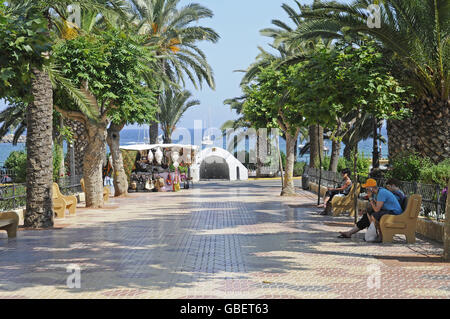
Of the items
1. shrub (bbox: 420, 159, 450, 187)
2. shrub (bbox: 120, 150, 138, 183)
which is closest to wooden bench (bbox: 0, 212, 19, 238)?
shrub (bbox: 420, 159, 450, 187)

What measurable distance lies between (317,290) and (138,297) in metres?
2.16

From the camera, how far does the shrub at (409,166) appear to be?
1485cm

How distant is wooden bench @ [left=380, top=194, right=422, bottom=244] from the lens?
11.0 metres

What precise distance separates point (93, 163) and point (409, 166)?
34.0 ft

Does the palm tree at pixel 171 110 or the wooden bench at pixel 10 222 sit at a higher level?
the palm tree at pixel 171 110

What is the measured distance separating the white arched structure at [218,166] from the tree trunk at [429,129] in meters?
26.0

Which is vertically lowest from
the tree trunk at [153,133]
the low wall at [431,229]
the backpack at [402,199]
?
the low wall at [431,229]

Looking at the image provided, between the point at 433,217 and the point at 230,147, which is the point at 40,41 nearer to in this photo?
the point at 433,217

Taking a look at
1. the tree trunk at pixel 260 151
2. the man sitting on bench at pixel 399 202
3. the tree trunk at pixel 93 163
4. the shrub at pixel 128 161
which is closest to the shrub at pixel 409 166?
the man sitting on bench at pixel 399 202

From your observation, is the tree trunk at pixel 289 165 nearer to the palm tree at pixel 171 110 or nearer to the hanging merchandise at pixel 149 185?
the hanging merchandise at pixel 149 185

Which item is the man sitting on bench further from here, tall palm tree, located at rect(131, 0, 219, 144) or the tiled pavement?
tall palm tree, located at rect(131, 0, 219, 144)

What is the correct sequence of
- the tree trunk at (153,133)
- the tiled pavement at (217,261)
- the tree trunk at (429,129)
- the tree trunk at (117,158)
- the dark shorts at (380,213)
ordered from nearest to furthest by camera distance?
the tiled pavement at (217,261)
the dark shorts at (380,213)
the tree trunk at (429,129)
the tree trunk at (117,158)
the tree trunk at (153,133)
